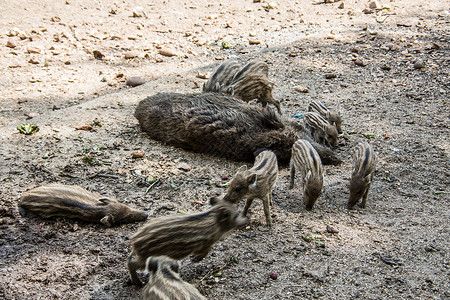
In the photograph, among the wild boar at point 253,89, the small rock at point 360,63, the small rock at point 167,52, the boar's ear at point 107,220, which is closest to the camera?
the boar's ear at point 107,220

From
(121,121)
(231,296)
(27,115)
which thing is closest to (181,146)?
(121,121)

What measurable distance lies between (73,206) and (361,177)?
271 centimetres

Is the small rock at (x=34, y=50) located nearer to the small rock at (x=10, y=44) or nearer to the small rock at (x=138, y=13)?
the small rock at (x=10, y=44)

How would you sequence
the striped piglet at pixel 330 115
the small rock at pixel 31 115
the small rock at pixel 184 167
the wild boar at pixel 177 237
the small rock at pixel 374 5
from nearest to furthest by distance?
the wild boar at pixel 177 237, the small rock at pixel 184 167, the striped piglet at pixel 330 115, the small rock at pixel 31 115, the small rock at pixel 374 5

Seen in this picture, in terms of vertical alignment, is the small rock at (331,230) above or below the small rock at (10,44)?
below

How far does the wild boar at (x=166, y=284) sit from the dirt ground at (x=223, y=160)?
17.1 inches

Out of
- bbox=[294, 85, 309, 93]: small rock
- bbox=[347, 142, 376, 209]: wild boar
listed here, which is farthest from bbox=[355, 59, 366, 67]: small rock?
bbox=[347, 142, 376, 209]: wild boar

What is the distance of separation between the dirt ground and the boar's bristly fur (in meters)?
0.18

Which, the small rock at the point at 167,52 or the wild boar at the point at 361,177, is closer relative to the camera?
the wild boar at the point at 361,177

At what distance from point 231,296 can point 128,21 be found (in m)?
7.99

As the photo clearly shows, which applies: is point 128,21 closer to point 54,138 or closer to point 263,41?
point 263,41

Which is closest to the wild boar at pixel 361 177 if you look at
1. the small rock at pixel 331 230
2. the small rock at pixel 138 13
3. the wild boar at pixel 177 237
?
the small rock at pixel 331 230

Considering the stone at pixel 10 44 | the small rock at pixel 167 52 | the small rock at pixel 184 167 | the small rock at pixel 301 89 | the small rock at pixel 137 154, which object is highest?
the stone at pixel 10 44

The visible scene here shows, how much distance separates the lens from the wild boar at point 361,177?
4.37 meters
